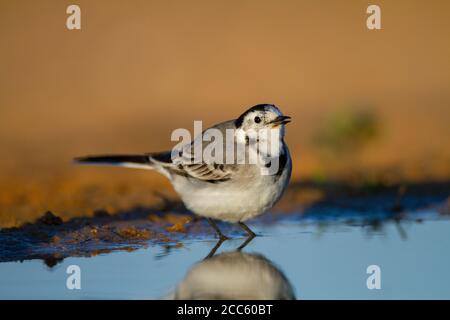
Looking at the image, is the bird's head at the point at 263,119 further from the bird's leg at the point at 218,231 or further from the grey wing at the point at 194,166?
the bird's leg at the point at 218,231

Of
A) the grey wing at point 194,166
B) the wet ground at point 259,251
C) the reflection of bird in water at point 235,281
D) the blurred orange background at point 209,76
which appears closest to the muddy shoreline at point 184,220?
the wet ground at point 259,251

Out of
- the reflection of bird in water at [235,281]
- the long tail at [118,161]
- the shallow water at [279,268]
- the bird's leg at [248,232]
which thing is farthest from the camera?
the long tail at [118,161]

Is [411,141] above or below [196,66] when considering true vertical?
below

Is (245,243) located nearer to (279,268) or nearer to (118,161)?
(279,268)

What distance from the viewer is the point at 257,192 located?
761 cm

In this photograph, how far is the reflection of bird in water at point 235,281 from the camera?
5.79 m

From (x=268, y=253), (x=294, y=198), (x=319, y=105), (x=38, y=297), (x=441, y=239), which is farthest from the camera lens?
(x=319, y=105)

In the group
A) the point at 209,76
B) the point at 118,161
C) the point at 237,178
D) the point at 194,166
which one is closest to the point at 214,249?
the point at 237,178

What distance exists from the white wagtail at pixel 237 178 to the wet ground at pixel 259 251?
36 centimetres

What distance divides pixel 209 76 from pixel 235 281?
45.0ft

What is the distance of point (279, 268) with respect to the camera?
21.7 feet

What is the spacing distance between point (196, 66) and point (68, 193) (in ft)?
31.7
